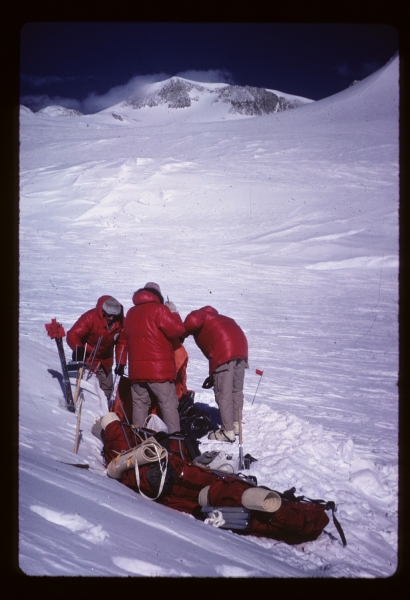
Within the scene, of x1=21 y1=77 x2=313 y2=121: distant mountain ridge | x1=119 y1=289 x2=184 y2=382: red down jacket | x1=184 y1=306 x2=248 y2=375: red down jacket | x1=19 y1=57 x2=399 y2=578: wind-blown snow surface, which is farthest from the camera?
x1=21 y1=77 x2=313 y2=121: distant mountain ridge

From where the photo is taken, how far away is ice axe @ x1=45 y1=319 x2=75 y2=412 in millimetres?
4441

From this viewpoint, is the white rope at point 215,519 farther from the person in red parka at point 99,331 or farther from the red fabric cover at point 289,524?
the person in red parka at point 99,331

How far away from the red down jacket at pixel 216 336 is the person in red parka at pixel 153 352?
391 mm

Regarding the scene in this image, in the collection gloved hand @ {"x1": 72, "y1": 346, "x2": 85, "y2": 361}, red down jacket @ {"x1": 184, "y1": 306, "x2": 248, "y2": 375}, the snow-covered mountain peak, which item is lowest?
gloved hand @ {"x1": 72, "y1": 346, "x2": 85, "y2": 361}

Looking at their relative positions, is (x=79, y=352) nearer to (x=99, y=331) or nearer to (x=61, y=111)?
(x=99, y=331)

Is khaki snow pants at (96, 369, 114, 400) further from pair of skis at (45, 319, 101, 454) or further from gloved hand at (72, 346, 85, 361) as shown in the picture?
pair of skis at (45, 319, 101, 454)

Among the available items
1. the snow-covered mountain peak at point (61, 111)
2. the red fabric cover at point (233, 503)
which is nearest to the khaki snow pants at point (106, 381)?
the red fabric cover at point (233, 503)

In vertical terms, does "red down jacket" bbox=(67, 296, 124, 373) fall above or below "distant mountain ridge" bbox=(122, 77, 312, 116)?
below

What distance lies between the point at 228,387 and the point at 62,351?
1397mm

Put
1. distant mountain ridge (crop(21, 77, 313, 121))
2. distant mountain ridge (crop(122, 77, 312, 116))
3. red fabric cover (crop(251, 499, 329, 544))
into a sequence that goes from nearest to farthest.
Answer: red fabric cover (crop(251, 499, 329, 544)), distant mountain ridge (crop(21, 77, 313, 121)), distant mountain ridge (crop(122, 77, 312, 116))

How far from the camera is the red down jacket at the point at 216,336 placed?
4.80 meters

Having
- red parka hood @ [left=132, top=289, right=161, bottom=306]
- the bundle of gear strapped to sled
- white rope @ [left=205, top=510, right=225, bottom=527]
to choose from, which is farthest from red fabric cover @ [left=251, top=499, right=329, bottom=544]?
red parka hood @ [left=132, top=289, right=161, bottom=306]

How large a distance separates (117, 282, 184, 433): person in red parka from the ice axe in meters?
0.52

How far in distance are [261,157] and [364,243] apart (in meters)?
9.74
